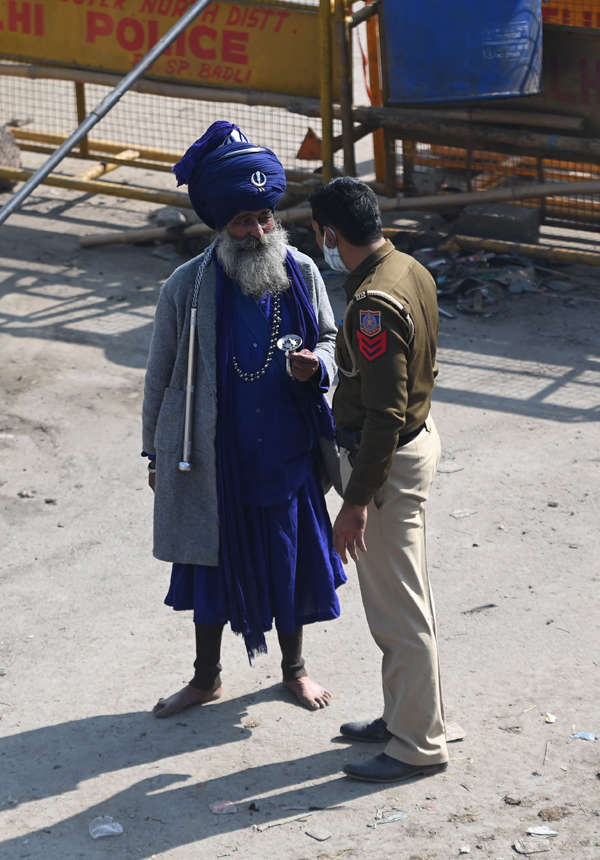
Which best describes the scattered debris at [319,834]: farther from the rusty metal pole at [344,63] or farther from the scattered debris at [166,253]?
the scattered debris at [166,253]

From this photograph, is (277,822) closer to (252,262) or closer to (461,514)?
(252,262)

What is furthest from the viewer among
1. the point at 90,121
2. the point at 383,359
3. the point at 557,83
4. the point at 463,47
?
the point at 557,83

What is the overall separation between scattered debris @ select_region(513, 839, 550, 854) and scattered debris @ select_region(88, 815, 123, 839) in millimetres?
1206

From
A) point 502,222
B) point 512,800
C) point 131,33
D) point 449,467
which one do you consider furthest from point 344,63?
point 512,800

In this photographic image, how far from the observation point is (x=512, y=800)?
393 cm

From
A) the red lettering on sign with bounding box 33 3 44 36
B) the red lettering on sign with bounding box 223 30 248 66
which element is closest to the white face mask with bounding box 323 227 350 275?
the red lettering on sign with bounding box 223 30 248 66

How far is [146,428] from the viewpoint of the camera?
166 inches

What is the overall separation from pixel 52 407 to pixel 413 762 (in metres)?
3.64

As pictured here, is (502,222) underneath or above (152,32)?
underneath

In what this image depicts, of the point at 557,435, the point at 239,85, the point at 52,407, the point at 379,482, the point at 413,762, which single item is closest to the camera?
the point at 379,482

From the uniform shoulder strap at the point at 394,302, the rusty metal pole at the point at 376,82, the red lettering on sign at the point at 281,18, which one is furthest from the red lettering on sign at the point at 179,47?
the uniform shoulder strap at the point at 394,302

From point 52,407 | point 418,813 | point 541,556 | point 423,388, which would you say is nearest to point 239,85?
point 52,407

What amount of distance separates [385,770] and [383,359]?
1.38 meters

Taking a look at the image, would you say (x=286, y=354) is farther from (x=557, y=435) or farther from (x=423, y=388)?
(x=557, y=435)
